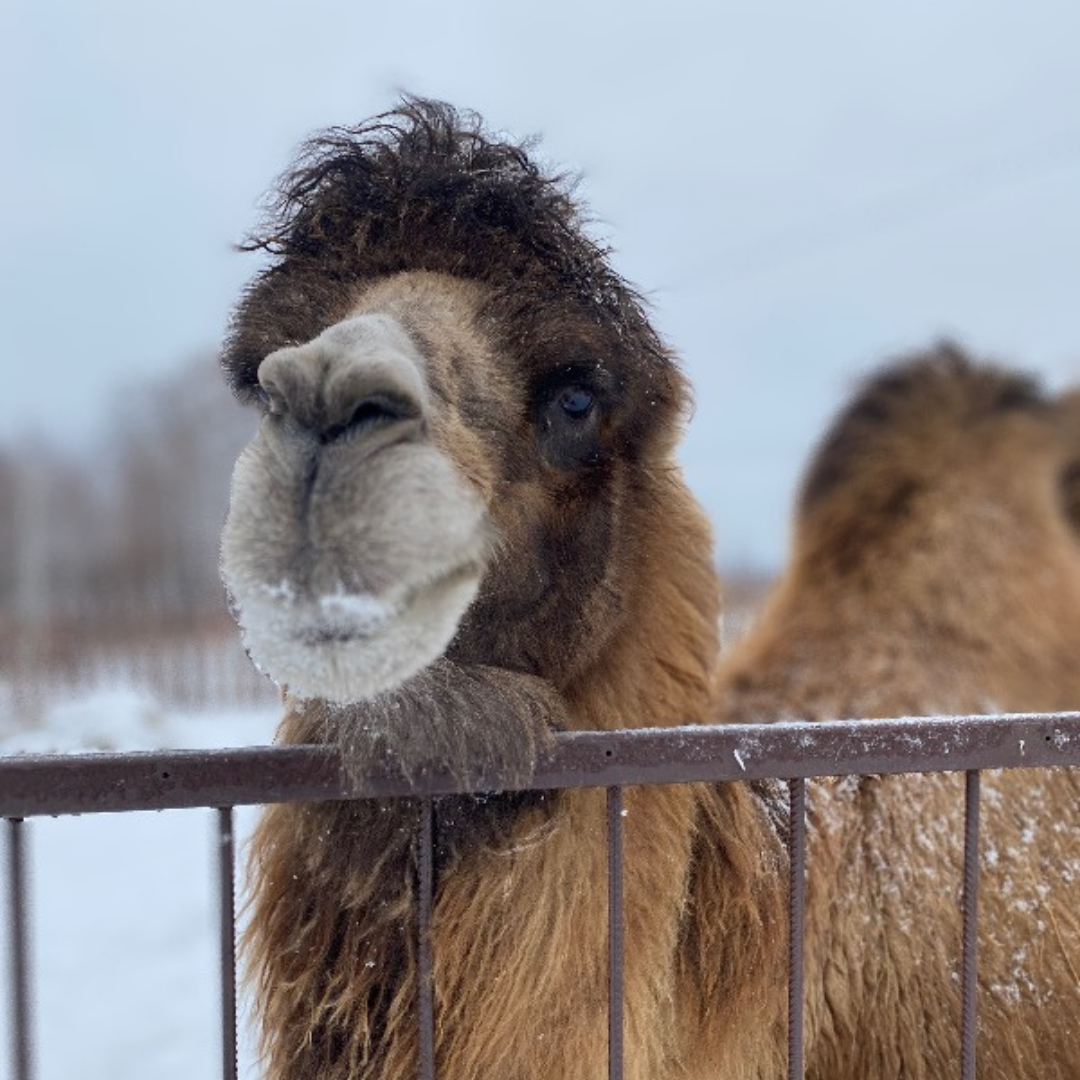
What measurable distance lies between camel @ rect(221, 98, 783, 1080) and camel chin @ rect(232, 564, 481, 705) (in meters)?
0.01

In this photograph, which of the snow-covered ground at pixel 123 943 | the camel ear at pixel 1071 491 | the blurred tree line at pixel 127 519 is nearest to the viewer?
the snow-covered ground at pixel 123 943

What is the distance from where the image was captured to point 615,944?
1986 millimetres

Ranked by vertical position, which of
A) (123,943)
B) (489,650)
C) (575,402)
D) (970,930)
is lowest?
(123,943)

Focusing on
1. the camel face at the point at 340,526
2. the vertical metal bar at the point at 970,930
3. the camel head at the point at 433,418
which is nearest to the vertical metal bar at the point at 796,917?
the vertical metal bar at the point at 970,930

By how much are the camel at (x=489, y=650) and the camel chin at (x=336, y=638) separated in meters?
0.01

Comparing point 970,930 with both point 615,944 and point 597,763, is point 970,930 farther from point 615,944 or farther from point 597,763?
point 597,763

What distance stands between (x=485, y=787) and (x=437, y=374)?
2.32 feet

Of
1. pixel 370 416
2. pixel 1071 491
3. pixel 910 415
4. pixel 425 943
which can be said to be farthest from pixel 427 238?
pixel 1071 491

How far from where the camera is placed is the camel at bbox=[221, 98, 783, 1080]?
1.95 metres

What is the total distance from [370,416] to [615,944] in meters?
0.99

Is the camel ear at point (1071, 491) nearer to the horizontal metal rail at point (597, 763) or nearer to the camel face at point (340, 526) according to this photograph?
the horizontal metal rail at point (597, 763)

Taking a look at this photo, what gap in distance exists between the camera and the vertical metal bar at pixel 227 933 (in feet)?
5.87

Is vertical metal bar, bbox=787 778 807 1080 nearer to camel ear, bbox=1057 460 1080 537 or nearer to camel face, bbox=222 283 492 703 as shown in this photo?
camel face, bbox=222 283 492 703

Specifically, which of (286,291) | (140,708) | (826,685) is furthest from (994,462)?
(140,708)
